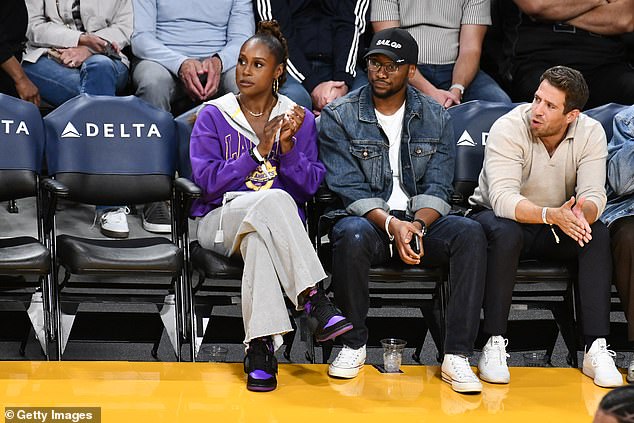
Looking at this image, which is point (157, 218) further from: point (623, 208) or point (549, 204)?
point (623, 208)

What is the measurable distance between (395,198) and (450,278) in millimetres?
491

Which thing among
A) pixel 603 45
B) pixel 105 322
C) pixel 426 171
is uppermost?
pixel 603 45

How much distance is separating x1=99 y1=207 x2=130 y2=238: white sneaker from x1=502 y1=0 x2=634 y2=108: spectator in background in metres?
2.14

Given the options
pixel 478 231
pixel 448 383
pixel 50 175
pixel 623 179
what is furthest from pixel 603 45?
pixel 50 175

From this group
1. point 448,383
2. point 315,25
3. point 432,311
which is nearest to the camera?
point 448,383

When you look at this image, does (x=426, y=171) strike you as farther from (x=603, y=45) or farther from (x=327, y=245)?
(x=603, y=45)

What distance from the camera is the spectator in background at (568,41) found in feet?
17.8

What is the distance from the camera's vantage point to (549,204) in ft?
14.0

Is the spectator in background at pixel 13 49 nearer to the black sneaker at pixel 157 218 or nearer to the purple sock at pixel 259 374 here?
the black sneaker at pixel 157 218

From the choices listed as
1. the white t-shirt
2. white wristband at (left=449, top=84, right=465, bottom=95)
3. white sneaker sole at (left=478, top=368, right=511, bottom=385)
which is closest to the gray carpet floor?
white sneaker sole at (left=478, top=368, right=511, bottom=385)

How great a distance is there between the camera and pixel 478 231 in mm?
3947

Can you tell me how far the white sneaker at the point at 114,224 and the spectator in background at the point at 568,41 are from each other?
7.03 ft

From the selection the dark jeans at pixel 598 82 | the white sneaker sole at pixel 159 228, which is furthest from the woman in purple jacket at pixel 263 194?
the dark jeans at pixel 598 82

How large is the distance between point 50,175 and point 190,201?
645 mm
